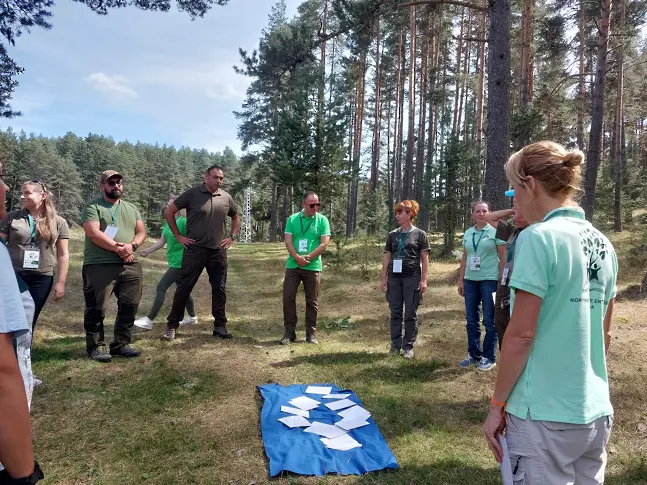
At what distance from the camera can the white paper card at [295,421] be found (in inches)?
141

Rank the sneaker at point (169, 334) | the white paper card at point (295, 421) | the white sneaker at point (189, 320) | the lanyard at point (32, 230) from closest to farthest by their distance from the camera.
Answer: the white paper card at point (295, 421) < the lanyard at point (32, 230) < the sneaker at point (169, 334) < the white sneaker at point (189, 320)

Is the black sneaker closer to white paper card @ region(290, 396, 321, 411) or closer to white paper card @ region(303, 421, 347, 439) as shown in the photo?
white paper card @ region(290, 396, 321, 411)

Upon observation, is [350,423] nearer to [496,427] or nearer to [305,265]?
[496,427]

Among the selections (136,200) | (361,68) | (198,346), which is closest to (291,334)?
(198,346)

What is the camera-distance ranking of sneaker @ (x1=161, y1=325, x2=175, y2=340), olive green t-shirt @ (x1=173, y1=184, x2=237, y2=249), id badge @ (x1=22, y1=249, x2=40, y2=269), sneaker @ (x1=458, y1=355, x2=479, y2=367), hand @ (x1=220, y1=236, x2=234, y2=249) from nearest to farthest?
id badge @ (x1=22, y1=249, x2=40, y2=269) → sneaker @ (x1=458, y1=355, x2=479, y2=367) → olive green t-shirt @ (x1=173, y1=184, x2=237, y2=249) → sneaker @ (x1=161, y1=325, x2=175, y2=340) → hand @ (x1=220, y1=236, x2=234, y2=249)

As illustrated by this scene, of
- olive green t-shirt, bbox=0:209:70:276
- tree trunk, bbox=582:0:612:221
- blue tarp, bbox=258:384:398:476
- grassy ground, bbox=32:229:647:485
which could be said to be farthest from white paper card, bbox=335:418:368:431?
tree trunk, bbox=582:0:612:221

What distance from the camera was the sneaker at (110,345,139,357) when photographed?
4965 mm

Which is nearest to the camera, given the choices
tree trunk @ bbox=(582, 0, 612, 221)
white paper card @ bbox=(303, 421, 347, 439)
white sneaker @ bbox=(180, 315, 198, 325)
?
white paper card @ bbox=(303, 421, 347, 439)

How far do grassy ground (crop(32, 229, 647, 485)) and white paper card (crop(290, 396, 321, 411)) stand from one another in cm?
37

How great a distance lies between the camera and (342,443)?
331cm

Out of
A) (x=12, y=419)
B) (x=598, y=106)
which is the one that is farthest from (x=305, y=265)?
(x=598, y=106)

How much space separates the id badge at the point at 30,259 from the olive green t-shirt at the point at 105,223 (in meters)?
0.55

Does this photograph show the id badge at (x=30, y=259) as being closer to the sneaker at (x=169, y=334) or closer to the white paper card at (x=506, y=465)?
the sneaker at (x=169, y=334)

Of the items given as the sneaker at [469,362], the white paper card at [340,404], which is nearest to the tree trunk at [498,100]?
the sneaker at [469,362]
